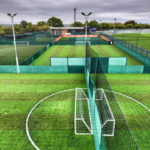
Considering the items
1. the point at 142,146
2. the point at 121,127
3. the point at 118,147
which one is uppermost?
the point at 118,147

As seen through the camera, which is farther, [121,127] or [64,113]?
[64,113]

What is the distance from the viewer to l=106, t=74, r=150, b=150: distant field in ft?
29.0

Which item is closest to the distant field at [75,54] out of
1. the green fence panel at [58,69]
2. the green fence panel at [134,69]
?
the green fence panel at [58,69]

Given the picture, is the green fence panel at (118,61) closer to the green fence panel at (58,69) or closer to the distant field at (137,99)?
the distant field at (137,99)

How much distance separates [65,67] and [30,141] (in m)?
12.7

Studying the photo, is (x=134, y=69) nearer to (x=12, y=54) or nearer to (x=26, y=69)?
(x=26, y=69)

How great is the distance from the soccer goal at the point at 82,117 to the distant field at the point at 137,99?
2705 millimetres

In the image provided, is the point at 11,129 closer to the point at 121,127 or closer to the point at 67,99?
the point at 67,99

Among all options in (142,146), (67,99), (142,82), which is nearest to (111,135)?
(142,146)

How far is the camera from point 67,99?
1284cm

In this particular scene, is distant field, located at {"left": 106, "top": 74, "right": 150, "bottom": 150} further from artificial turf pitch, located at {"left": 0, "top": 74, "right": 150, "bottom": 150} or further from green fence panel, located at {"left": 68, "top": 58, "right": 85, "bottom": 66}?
green fence panel, located at {"left": 68, "top": 58, "right": 85, "bottom": 66}

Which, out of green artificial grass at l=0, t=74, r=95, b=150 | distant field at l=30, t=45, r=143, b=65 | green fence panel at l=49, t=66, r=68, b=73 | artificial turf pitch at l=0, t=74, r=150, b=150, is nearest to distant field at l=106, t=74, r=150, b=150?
artificial turf pitch at l=0, t=74, r=150, b=150

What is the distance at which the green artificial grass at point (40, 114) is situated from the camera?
8.25m

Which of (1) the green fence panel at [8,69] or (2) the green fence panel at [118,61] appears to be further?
(2) the green fence panel at [118,61]
